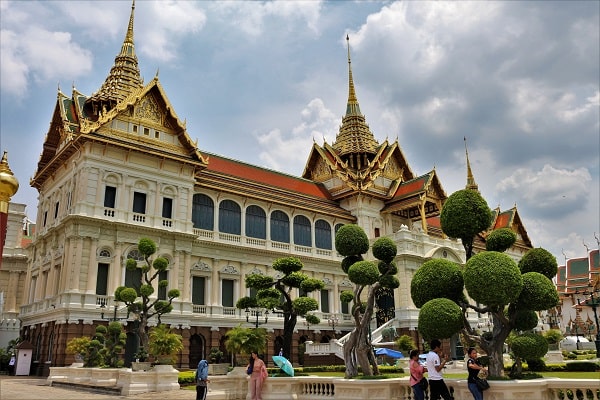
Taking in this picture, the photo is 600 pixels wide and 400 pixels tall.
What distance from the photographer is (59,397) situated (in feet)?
52.7

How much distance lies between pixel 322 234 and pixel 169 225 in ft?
42.0

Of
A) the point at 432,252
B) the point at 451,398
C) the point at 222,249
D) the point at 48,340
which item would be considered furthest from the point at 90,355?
the point at 432,252

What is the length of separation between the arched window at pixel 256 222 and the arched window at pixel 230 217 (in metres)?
0.72

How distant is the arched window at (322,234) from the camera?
129ft

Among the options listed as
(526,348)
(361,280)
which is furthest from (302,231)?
(526,348)

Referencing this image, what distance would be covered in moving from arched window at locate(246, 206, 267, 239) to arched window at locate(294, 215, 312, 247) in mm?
2817

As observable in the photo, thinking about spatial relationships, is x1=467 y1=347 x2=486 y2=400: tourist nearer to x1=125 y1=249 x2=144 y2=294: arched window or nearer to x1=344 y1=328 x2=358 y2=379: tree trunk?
x1=344 y1=328 x2=358 y2=379: tree trunk

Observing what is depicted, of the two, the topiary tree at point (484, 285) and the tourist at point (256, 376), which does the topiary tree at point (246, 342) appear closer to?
the tourist at point (256, 376)

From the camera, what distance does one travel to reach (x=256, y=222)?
36000 mm

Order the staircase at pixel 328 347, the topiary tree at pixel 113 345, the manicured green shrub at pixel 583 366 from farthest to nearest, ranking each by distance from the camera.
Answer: the staircase at pixel 328 347 → the topiary tree at pixel 113 345 → the manicured green shrub at pixel 583 366

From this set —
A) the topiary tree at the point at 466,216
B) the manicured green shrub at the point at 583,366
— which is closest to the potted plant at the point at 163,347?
the topiary tree at the point at 466,216

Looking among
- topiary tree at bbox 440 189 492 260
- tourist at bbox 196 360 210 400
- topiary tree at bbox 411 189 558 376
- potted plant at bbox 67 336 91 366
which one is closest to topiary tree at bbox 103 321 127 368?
potted plant at bbox 67 336 91 366

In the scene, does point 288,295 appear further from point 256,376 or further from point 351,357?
point 256,376

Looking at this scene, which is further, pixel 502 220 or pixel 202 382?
pixel 502 220
